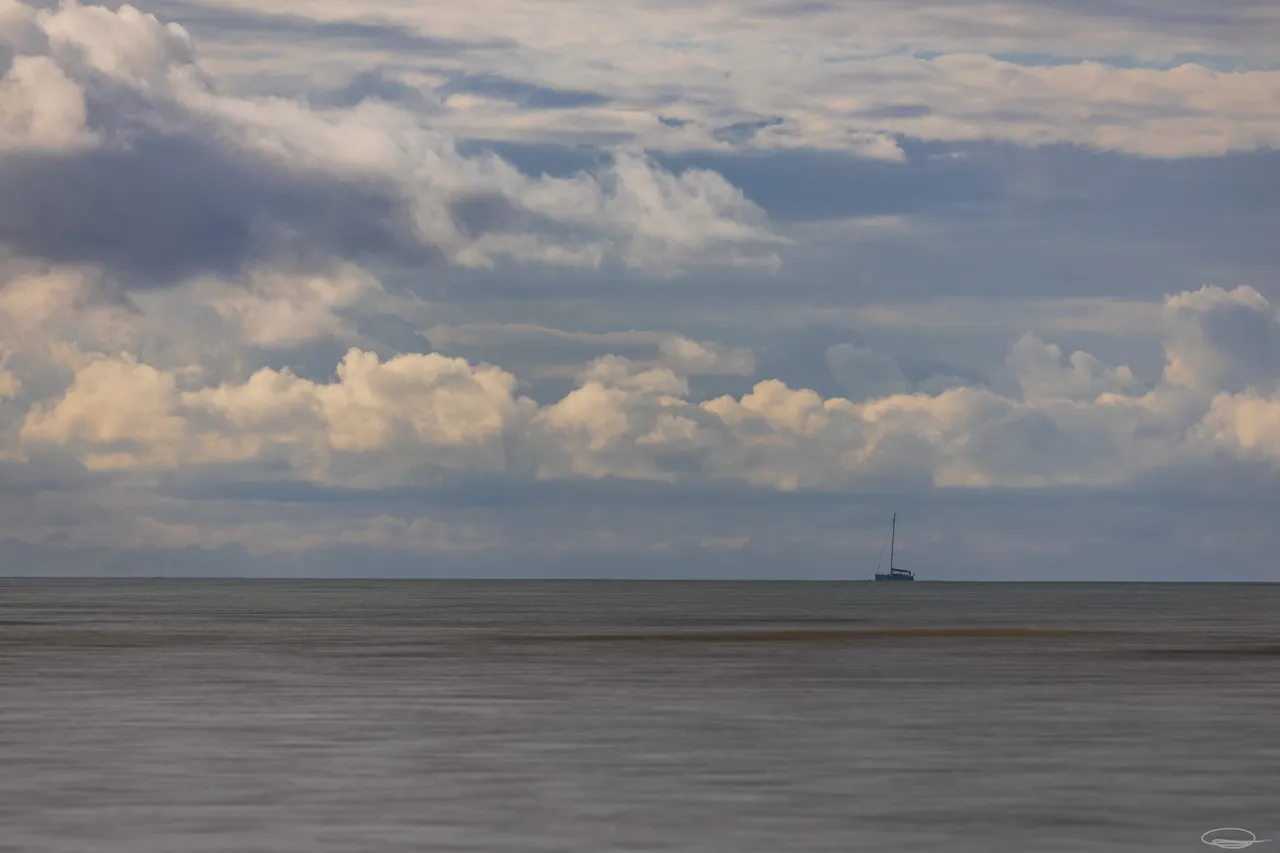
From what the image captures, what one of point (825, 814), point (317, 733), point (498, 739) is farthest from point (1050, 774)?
point (317, 733)

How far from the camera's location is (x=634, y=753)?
4559 centimetres

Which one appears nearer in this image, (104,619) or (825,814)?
(825,814)

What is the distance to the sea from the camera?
3288 cm

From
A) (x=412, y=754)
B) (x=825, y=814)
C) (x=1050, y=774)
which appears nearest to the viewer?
(x=825, y=814)

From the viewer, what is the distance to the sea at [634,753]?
3288cm

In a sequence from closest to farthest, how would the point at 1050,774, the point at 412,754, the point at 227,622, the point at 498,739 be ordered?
the point at 1050,774, the point at 412,754, the point at 498,739, the point at 227,622

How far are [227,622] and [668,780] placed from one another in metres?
122

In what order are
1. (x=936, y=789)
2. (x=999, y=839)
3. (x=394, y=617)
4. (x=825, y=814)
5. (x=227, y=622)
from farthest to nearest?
(x=394, y=617) < (x=227, y=622) < (x=936, y=789) < (x=825, y=814) < (x=999, y=839)

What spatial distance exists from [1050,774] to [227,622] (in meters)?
124

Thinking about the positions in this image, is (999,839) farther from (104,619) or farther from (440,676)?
(104,619)

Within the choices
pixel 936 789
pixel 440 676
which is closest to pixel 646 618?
pixel 440 676

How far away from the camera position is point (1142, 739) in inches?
1925

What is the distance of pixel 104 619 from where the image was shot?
164500 millimetres

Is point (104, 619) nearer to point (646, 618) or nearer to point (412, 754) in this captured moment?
point (646, 618)
